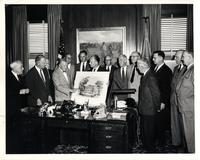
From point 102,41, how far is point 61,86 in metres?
2.38

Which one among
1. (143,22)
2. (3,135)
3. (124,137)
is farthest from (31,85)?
(143,22)

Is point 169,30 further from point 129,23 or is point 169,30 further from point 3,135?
point 3,135

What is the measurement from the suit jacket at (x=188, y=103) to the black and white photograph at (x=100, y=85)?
0.04 feet

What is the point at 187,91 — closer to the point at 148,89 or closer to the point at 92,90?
the point at 148,89

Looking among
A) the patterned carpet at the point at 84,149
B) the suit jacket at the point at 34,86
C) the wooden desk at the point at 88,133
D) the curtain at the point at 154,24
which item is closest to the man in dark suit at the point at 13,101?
the wooden desk at the point at 88,133

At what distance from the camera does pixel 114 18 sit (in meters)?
5.74

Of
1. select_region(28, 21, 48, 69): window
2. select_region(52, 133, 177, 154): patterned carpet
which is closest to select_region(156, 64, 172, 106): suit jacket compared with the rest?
select_region(52, 133, 177, 154): patterned carpet

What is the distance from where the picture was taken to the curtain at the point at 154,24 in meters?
5.43

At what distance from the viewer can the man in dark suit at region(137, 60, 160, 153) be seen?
130 inches

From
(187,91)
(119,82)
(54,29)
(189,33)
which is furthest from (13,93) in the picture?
(189,33)

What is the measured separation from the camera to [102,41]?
18.9ft

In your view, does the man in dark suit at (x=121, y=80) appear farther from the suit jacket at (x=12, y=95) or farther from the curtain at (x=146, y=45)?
the suit jacket at (x=12, y=95)

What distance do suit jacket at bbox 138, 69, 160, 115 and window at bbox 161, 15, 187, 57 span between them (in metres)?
2.42

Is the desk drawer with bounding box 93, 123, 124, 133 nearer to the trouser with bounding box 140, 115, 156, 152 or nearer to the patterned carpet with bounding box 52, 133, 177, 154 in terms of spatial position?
the trouser with bounding box 140, 115, 156, 152
